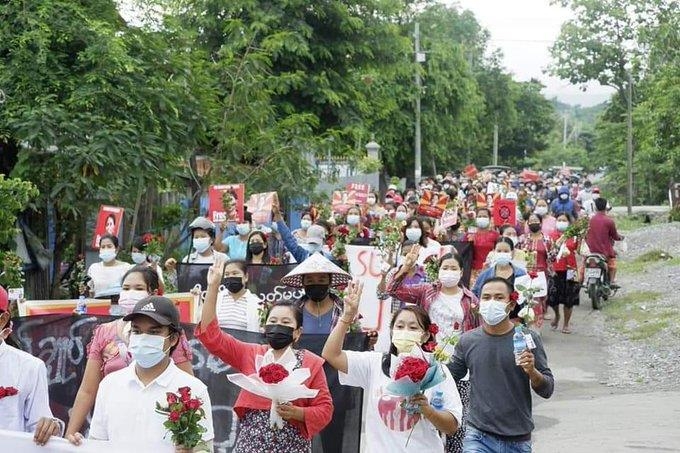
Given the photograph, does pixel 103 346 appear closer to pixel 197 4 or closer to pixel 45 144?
pixel 45 144

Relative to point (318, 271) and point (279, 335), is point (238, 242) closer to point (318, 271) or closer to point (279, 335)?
point (318, 271)

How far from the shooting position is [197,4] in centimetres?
2769

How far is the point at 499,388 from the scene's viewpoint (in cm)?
698

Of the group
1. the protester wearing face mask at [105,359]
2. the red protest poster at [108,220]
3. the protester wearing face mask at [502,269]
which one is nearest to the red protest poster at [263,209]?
the red protest poster at [108,220]

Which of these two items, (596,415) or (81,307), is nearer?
(81,307)

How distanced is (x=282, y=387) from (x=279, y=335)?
0.46 metres

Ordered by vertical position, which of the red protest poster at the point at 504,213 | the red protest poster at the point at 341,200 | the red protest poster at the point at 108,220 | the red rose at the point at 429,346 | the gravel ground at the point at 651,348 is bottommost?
the gravel ground at the point at 651,348

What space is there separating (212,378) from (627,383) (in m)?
6.86

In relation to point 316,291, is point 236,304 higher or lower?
lower

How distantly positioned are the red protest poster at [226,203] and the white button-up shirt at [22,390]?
8682 mm

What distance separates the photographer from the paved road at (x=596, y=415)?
10664mm

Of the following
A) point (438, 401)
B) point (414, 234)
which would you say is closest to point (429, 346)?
point (438, 401)

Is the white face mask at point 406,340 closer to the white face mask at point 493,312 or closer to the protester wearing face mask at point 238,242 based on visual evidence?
the white face mask at point 493,312

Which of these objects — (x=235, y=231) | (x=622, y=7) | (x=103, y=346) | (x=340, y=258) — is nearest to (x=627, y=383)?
(x=340, y=258)
